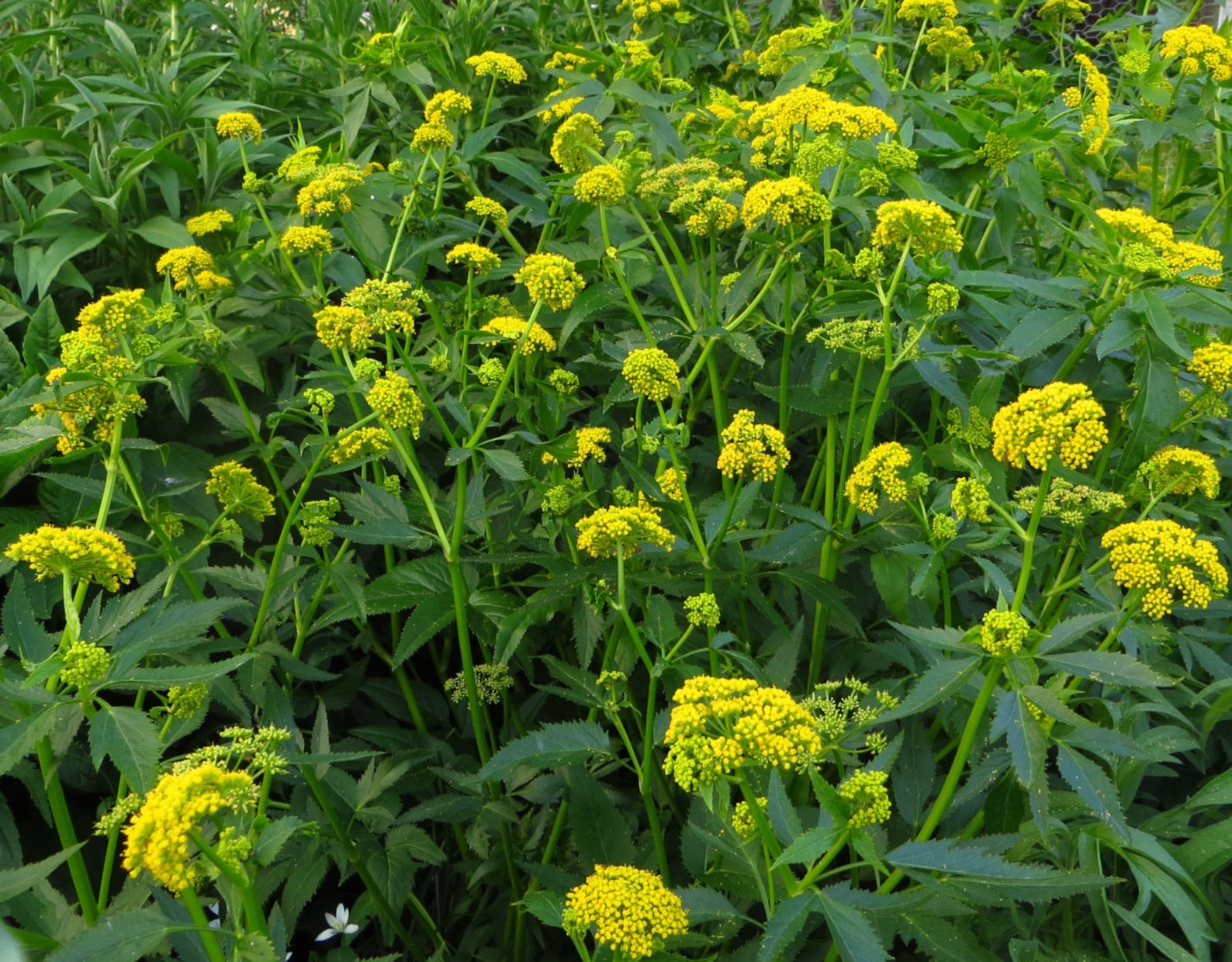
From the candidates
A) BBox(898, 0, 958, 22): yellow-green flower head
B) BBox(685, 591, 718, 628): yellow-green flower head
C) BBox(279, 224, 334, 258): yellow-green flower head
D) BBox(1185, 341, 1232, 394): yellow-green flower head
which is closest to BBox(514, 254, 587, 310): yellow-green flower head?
BBox(279, 224, 334, 258): yellow-green flower head

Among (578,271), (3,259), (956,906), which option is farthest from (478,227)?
(956,906)

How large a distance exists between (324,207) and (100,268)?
3.65ft

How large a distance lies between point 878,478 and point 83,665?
1.46 m

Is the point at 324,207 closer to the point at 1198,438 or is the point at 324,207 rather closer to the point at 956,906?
the point at 956,906

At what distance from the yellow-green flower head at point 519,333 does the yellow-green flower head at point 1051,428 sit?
99 cm

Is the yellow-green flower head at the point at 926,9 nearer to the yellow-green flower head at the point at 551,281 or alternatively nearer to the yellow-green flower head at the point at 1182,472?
the yellow-green flower head at the point at 551,281

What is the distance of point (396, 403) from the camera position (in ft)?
6.56

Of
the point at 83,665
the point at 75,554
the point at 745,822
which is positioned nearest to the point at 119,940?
the point at 83,665

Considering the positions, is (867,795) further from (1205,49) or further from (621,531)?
(1205,49)

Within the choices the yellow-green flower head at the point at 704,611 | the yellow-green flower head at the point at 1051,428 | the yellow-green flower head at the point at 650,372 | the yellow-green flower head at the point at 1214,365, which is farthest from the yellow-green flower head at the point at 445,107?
the yellow-green flower head at the point at 1214,365

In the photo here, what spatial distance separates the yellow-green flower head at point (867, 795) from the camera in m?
1.42

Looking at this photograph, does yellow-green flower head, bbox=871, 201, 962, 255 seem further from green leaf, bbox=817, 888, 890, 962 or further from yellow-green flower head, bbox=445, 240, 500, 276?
green leaf, bbox=817, 888, 890, 962

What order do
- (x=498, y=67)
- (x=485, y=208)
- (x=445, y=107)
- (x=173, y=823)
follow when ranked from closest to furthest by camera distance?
(x=173, y=823) → (x=485, y=208) → (x=445, y=107) → (x=498, y=67)

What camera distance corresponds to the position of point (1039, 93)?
278cm
